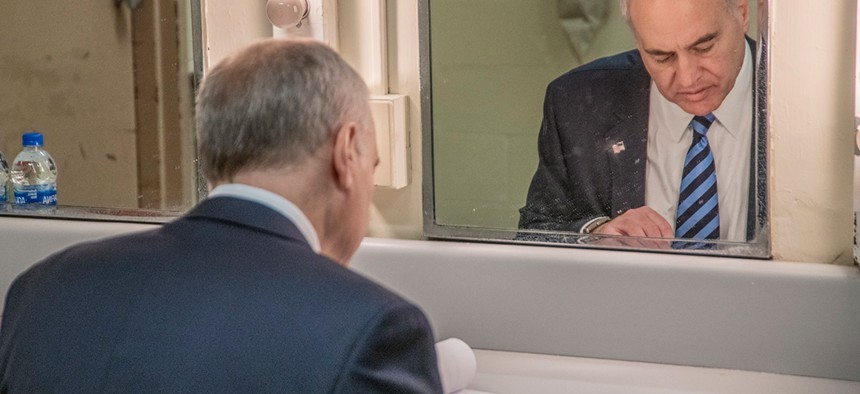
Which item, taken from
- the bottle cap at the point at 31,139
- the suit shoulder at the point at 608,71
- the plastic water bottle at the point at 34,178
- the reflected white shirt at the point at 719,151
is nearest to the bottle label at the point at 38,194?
→ the plastic water bottle at the point at 34,178

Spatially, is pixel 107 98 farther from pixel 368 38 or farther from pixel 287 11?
pixel 368 38

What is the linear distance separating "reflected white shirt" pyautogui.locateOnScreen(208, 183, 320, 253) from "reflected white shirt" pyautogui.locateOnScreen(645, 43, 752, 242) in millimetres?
996

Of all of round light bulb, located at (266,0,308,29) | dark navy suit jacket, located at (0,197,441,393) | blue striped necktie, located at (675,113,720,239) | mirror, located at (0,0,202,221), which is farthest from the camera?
mirror, located at (0,0,202,221)

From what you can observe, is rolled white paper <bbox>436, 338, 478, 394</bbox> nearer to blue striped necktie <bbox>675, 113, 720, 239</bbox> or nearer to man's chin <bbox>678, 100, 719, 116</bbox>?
blue striped necktie <bbox>675, 113, 720, 239</bbox>

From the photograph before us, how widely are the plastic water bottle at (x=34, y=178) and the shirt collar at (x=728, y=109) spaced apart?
132 cm

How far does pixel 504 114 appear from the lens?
1.95 metres

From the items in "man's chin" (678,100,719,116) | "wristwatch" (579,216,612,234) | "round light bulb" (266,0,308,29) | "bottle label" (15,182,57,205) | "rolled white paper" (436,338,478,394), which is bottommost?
"rolled white paper" (436,338,478,394)

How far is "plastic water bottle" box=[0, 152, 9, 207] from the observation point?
2.36 meters

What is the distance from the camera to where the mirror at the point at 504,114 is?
6.01 ft

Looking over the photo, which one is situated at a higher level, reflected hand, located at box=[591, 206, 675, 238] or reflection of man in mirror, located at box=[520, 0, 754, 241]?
reflection of man in mirror, located at box=[520, 0, 754, 241]

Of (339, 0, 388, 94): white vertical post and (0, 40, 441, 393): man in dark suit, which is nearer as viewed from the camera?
(0, 40, 441, 393): man in dark suit

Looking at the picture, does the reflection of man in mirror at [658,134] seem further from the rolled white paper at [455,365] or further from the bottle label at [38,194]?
the bottle label at [38,194]

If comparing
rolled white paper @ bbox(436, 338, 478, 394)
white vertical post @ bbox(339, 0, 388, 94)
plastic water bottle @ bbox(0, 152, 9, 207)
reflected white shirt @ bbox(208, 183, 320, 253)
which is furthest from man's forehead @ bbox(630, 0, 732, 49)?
plastic water bottle @ bbox(0, 152, 9, 207)

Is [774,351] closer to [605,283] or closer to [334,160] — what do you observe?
[605,283]
